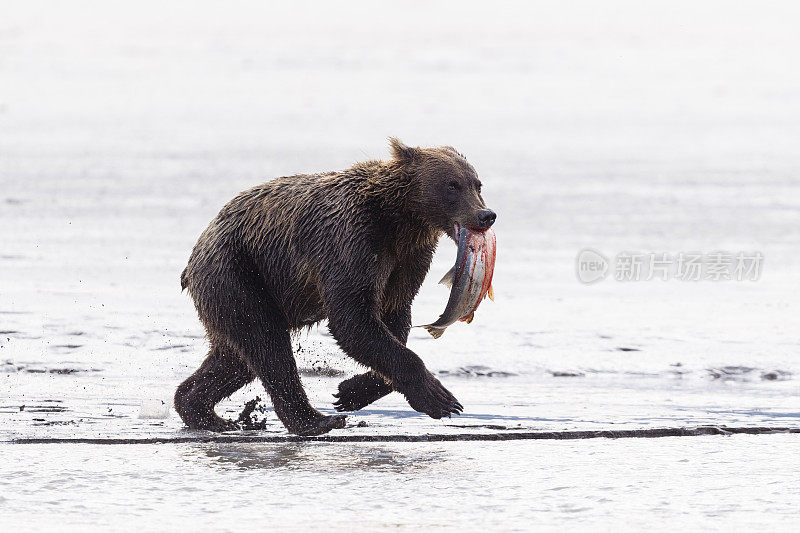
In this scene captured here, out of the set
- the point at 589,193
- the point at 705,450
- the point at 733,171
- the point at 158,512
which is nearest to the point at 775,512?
the point at 705,450

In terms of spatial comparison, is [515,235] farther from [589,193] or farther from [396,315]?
[396,315]

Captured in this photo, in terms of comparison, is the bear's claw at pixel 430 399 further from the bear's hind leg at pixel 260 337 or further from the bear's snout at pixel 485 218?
the bear's snout at pixel 485 218

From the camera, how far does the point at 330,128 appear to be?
27.5m

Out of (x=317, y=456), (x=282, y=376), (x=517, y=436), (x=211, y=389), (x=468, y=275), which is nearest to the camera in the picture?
(x=317, y=456)

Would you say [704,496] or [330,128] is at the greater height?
[330,128]

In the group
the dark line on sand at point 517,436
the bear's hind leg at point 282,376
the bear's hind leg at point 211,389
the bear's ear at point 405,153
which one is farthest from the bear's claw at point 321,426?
the bear's ear at point 405,153

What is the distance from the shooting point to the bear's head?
645cm

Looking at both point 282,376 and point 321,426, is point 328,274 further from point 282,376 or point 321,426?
point 321,426

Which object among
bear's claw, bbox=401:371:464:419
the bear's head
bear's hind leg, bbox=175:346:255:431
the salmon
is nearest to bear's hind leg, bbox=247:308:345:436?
bear's hind leg, bbox=175:346:255:431

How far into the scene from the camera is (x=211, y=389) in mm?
6887

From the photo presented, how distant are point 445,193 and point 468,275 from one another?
0.42m

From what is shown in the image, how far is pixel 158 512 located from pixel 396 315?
7.66 ft

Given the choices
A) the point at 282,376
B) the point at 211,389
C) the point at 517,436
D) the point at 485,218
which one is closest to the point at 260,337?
the point at 282,376

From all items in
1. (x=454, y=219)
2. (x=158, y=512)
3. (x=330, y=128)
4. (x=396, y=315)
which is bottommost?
(x=158, y=512)
